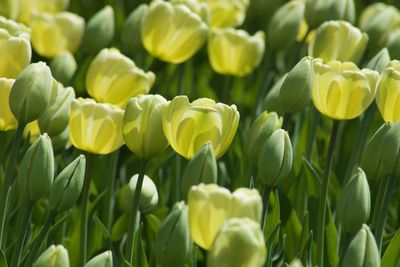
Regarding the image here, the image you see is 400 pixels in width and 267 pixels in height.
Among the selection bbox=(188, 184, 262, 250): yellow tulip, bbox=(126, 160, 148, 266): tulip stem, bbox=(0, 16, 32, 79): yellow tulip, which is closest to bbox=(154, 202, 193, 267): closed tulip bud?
bbox=(188, 184, 262, 250): yellow tulip

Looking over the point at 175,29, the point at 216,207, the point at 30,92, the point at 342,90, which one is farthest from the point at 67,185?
the point at 175,29

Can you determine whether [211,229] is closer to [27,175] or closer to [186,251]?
[186,251]

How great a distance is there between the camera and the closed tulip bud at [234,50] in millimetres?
2375

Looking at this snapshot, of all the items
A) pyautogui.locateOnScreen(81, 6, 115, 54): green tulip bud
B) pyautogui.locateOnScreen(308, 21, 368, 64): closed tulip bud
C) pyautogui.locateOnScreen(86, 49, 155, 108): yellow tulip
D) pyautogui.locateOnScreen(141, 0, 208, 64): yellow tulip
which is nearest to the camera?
pyautogui.locateOnScreen(86, 49, 155, 108): yellow tulip

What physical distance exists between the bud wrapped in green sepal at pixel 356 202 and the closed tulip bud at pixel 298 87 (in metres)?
0.27

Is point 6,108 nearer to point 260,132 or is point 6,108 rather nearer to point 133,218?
point 133,218

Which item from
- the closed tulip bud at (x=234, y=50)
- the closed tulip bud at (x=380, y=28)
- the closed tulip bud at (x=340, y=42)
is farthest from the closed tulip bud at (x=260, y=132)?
the closed tulip bud at (x=380, y=28)

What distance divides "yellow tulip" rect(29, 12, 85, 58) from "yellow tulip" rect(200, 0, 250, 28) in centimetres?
41

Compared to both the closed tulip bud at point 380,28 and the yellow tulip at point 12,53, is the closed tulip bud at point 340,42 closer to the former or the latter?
the closed tulip bud at point 380,28

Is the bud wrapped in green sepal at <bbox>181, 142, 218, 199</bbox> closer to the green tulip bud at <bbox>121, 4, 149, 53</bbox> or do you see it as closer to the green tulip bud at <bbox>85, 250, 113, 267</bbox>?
the green tulip bud at <bbox>85, 250, 113, 267</bbox>

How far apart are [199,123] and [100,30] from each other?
1052 mm

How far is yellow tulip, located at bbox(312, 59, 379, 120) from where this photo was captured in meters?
1.68

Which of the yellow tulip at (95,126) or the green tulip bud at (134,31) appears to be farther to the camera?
the green tulip bud at (134,31)

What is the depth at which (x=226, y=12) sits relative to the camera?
103 inches
